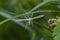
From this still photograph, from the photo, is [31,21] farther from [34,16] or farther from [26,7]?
[26,7]

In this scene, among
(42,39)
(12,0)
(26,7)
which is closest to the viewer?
(42,39)

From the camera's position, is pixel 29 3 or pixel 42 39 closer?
pixel 42 39

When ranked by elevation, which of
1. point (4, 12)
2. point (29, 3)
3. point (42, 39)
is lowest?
point (42, 39)

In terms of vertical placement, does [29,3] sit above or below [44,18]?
above

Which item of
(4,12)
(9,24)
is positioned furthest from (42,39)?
(9,24)

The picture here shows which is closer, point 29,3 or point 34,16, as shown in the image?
point 34,16

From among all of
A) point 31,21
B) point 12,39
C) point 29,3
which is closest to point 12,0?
point 29,3

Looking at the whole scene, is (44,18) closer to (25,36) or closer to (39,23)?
(39,23)

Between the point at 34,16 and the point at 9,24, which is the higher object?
the point at 9,24

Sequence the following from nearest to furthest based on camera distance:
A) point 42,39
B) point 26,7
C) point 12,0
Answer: point 42,39, point 26,7, point 12,0
